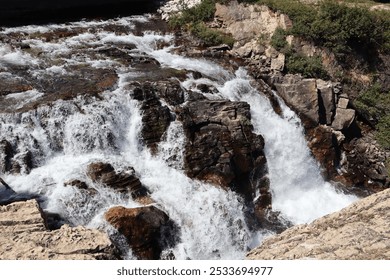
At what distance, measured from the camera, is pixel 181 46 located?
18266 mm

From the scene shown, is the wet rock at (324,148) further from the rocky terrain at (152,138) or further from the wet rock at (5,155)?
the wet rock at (5,155)

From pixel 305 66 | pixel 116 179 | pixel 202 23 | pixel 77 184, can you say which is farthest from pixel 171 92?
pixel 202 23

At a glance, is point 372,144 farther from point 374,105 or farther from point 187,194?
point 187,194

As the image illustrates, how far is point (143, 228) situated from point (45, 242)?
18.0 feet

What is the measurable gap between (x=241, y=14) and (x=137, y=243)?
545 inches

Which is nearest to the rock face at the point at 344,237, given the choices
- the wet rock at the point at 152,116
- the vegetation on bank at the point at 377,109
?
the wet rock at the point at 152,116

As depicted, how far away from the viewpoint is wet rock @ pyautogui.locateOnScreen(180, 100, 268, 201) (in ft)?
41.3

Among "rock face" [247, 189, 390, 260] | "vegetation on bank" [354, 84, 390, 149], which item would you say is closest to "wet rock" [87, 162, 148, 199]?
"rock face" [247, 189, 390, 260]

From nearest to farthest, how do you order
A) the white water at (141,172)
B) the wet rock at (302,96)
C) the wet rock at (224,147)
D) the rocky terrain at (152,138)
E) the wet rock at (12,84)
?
the rocky terrain at (152,138) < the white water at (141,172) < the wet rock at (224,147) < the wet rock at (12,84) < the wet rock at (302,96)

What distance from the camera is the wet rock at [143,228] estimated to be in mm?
10023

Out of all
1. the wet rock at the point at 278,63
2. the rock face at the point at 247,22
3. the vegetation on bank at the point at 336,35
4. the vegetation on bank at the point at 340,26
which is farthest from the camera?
the rock face at the point at 247,22

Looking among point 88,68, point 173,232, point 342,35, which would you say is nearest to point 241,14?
point 342,35

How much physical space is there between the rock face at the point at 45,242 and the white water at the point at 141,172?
4.73 meters

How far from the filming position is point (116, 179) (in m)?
11.1
